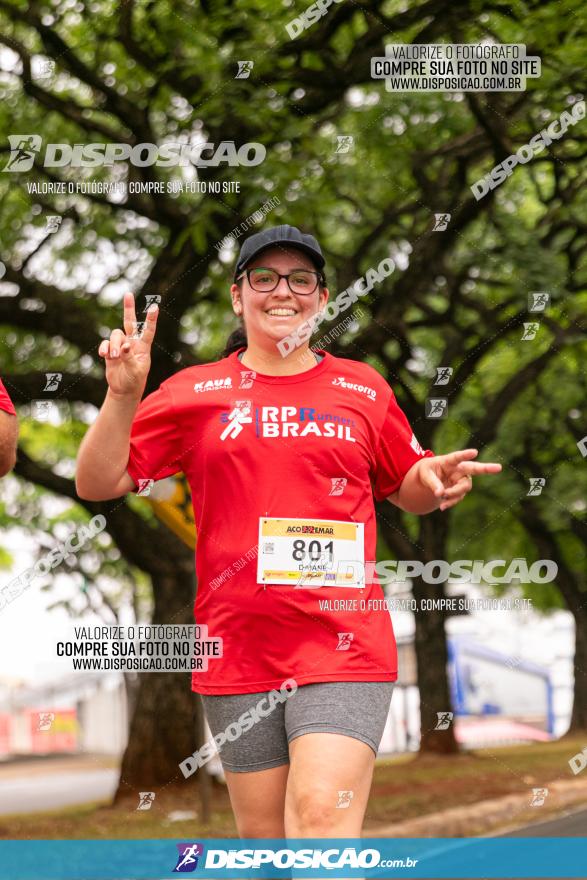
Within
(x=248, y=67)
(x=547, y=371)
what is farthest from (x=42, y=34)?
(x=547, y=371)

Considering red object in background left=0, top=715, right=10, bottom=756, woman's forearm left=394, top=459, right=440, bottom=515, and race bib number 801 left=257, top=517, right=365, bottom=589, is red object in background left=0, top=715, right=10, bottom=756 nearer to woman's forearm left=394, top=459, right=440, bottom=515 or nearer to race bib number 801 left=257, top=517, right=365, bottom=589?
woman's forearm left=394, top=459, right=440, bottom=515

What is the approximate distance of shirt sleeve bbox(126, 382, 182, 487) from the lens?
3736 millimetres

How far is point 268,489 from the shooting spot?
11.7 feet

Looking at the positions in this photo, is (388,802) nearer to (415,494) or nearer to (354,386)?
(415,494)

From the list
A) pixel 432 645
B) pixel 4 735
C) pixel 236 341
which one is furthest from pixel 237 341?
pixel 4 735

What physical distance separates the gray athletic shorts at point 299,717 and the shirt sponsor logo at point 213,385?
88cm

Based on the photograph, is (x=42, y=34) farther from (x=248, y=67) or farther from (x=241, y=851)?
(x=241, y=851)

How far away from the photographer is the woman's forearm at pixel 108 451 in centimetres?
350

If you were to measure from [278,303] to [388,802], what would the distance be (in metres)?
8.00

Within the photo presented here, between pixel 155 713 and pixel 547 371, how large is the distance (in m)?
7.13

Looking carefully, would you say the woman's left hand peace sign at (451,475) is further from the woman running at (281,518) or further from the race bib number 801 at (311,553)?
the race bib number 801 at (311,553)

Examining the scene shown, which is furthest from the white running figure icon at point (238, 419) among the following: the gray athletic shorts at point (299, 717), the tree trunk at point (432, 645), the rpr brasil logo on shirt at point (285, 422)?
the tree trunk at point (432, 645)

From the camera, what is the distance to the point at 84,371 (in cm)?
1028

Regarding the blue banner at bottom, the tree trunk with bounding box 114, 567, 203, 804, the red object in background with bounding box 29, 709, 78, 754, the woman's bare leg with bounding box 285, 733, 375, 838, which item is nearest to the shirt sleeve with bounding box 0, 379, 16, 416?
the woman's bare leg with bounding box 285, 733, 375, 838
